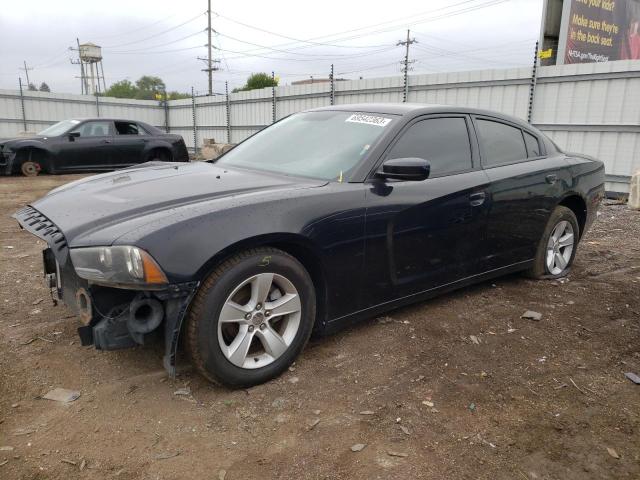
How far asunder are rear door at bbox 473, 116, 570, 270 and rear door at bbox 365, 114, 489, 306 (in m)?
0.18

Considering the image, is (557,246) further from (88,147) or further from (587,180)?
(88,147)

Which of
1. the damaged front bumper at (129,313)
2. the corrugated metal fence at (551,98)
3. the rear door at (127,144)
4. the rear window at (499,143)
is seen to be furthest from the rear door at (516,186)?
the rear door at (127,144)

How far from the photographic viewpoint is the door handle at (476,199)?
3.53m

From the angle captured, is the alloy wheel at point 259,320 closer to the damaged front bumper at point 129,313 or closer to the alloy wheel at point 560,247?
the damaged front bumper at point 129,313

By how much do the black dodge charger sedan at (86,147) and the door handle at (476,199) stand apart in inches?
421

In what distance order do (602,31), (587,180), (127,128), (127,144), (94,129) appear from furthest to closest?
(602,31) → (127,128) → (127,144) → (94,129) → (587,180)

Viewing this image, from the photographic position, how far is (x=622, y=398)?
266 cm

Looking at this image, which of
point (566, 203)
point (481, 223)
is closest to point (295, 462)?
point (481, 223)

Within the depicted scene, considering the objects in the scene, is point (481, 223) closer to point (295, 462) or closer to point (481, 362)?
point (481, 362)

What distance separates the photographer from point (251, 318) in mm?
2596

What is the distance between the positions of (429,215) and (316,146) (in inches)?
35.0

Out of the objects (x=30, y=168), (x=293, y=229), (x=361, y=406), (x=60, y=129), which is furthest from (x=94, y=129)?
(x=361, y=406)

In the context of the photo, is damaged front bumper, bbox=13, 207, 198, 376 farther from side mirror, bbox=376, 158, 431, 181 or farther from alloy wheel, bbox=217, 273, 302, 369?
side mirror, bbox=376, 158, 431, 181

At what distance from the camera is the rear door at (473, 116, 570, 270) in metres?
3.81
